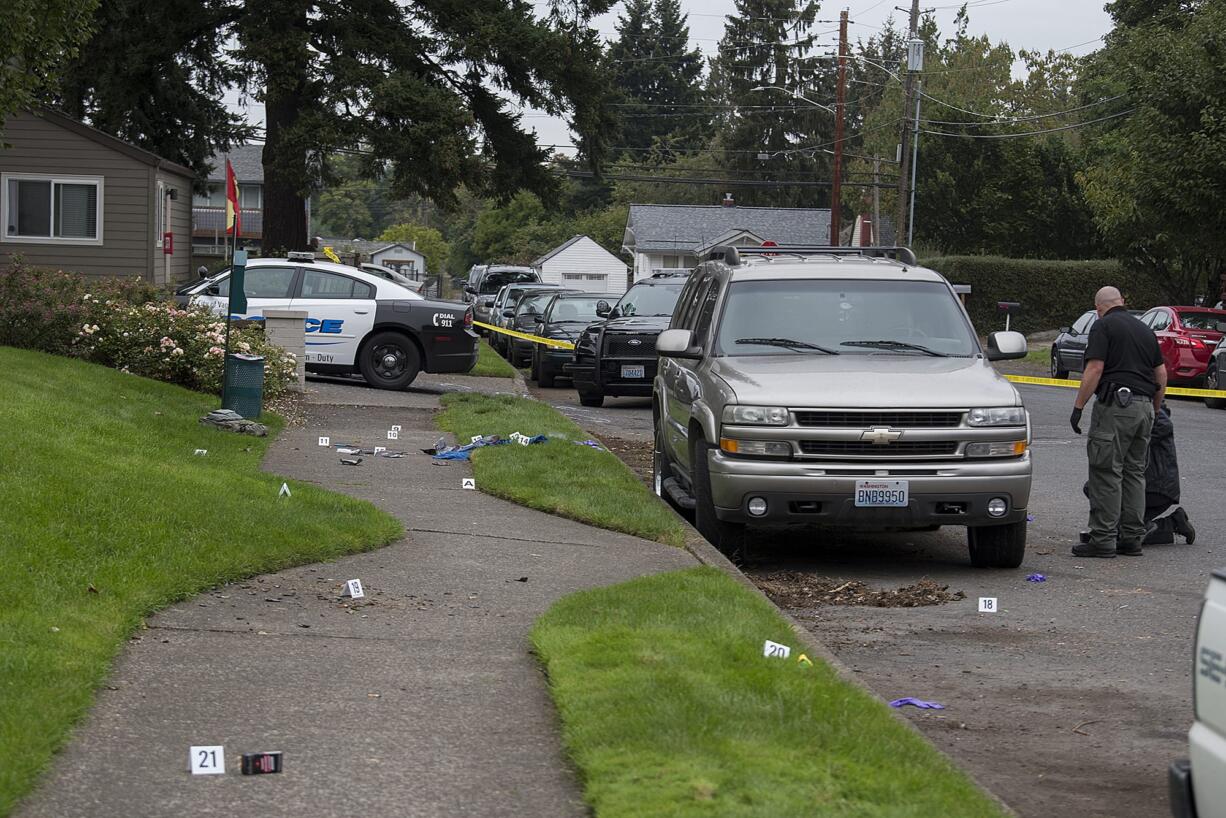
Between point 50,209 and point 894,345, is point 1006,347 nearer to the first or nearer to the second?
point 894,345

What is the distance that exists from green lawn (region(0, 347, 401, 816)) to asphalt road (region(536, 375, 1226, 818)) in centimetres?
306

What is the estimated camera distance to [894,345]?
34.0 feet

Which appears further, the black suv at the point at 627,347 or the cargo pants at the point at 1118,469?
the black suv at the point at 627,347

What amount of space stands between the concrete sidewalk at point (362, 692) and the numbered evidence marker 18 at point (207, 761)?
0.13 ft

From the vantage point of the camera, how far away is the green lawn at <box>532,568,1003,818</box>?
4.67 m

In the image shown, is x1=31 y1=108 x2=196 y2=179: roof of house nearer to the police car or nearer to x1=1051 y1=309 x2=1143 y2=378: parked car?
the police car

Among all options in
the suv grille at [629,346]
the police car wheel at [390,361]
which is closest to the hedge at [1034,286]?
the suv grille at [629,346]

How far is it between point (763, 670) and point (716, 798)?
163 centimetres

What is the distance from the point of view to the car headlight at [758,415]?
931 cm

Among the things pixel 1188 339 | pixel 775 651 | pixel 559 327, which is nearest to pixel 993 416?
pixel 775 651

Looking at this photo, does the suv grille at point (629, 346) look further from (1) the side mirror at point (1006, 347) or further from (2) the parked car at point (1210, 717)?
(2) the parked car at point (1210, 717)

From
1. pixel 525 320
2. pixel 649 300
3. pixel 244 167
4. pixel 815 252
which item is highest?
pixel 244 167

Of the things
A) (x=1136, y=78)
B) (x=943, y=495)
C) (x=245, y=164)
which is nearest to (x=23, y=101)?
(x=943, y=495)

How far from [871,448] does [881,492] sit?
0.91 ft
